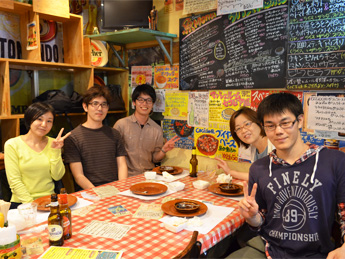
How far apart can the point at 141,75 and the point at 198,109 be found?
0.94 metres

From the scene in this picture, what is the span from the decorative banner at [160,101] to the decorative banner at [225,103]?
0.64m

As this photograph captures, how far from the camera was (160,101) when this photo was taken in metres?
3.24

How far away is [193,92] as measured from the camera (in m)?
2.94

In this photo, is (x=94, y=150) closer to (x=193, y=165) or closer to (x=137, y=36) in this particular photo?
(x=193, y=165)

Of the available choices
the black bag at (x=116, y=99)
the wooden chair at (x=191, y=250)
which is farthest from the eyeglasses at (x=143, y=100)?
the wooden chair at (x=191, y=250)

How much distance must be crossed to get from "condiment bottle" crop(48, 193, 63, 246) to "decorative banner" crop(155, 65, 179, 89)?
6.83 feet

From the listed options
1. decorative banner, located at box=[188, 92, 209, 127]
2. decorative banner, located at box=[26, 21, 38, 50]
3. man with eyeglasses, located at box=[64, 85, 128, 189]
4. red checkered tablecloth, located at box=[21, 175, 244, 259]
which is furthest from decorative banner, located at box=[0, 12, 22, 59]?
red checkered tablecloth, located at box=[21, 175, 244, 259]

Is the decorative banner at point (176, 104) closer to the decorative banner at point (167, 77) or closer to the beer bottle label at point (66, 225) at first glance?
the decorative banner at point (167, 77)

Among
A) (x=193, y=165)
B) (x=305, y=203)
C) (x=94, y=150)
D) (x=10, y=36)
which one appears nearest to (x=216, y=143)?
(x=193, y=165)

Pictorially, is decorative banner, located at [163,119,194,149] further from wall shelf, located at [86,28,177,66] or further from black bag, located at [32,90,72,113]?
black bag, located at [32,90,72,113]

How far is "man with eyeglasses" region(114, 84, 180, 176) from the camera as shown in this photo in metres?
2.95

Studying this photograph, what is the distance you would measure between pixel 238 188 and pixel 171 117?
4.59ft

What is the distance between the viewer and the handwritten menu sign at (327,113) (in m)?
2.03

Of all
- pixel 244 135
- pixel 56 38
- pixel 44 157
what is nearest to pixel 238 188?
pixel 244 135
